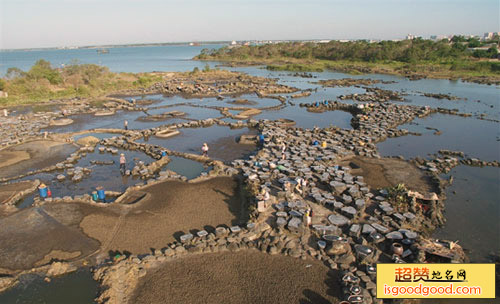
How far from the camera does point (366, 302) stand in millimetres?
11617

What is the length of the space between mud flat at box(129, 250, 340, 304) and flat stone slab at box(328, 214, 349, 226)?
10.8ft

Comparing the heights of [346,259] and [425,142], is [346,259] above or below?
below

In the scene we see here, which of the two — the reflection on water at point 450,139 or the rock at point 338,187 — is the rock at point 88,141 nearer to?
the rock at point 338,187

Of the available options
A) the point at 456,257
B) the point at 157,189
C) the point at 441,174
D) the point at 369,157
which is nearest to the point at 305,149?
the point at 369,157

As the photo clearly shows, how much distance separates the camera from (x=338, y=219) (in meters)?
17.0

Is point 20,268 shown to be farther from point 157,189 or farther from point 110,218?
point 157,189

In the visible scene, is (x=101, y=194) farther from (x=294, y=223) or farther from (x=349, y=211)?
(x=349, y=211)

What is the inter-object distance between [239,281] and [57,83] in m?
73.0

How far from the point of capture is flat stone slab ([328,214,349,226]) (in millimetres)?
16622

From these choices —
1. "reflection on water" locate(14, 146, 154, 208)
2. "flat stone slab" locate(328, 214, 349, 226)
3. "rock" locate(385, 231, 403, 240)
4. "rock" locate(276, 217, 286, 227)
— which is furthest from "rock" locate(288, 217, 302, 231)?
"reflection on water" locate(14, 146, 154, 208)

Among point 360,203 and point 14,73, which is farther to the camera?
point 14,73

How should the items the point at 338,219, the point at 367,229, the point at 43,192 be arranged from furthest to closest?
the point at 43,192 < the point at 338,219 < the point at 367,229

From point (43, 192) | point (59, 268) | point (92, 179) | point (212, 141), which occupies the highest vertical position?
point (212, 141)

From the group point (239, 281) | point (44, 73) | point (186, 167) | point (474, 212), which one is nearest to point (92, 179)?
point (186, 167)
